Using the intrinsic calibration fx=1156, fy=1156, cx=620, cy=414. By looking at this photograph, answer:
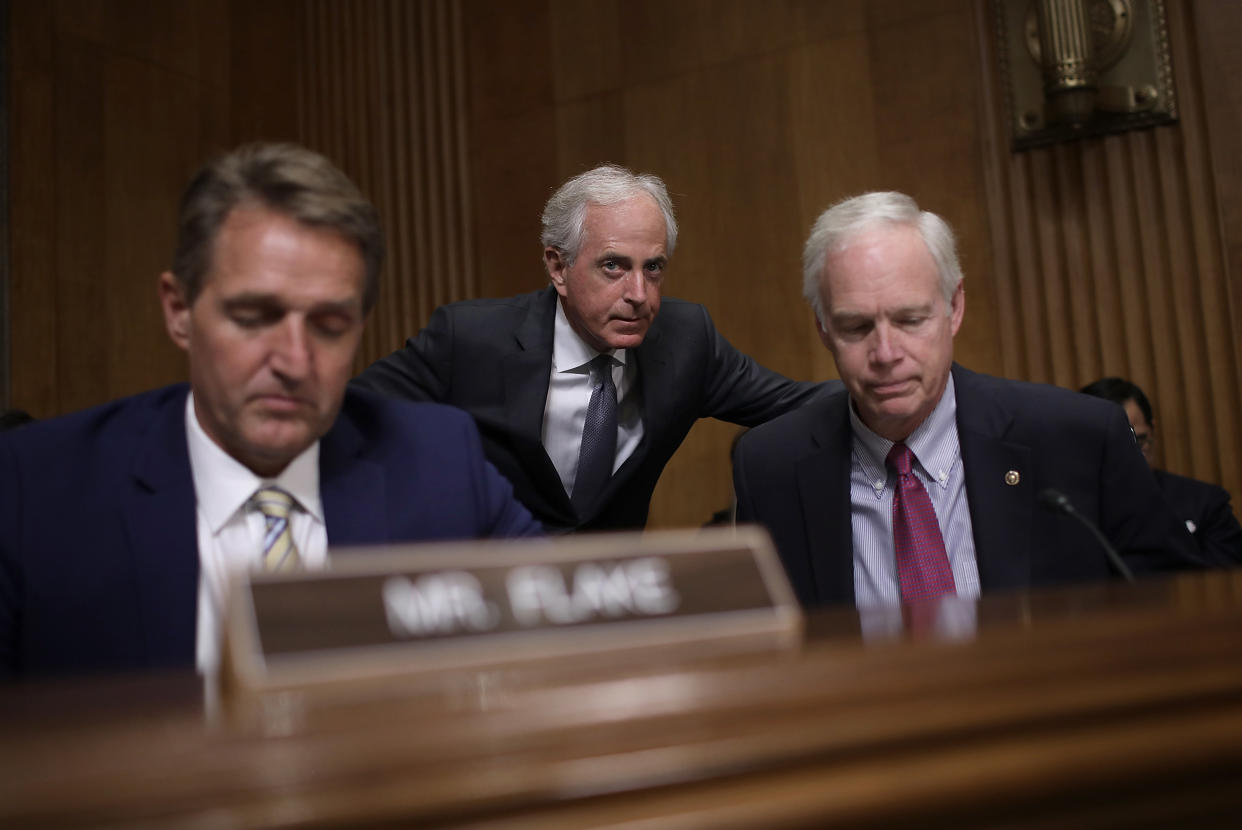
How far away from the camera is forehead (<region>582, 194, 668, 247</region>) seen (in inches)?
120

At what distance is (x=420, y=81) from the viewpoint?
557cm

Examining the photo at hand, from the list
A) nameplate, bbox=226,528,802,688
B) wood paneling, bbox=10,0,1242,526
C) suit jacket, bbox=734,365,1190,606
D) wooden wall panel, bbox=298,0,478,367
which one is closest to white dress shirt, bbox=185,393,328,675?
nameplate, bbox=226,528,802,688

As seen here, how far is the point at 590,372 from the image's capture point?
3016 mm

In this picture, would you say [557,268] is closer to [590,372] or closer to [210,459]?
[590,372]

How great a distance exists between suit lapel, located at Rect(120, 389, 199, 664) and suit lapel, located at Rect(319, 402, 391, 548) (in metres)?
0.18

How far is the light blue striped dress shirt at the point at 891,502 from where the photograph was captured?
2080mm

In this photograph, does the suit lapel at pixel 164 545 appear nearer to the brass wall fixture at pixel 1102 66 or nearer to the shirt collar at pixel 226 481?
the shirt collar at pixel 226 481

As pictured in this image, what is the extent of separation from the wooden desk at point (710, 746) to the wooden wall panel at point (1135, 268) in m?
3.66

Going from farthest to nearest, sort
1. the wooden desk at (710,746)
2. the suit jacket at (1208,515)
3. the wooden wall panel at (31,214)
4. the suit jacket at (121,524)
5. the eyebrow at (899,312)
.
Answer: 1. the wooden wall panel at (31,214)
2. the suit jacket at (1208,515)
3. the eyebrow at (899,312)
4. the suit jacket at (121,524)
5. the wooden desk at (710,746)

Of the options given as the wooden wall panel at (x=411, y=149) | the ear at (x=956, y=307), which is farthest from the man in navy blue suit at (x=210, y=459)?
the wooden wall panel at (x=411, y=149)

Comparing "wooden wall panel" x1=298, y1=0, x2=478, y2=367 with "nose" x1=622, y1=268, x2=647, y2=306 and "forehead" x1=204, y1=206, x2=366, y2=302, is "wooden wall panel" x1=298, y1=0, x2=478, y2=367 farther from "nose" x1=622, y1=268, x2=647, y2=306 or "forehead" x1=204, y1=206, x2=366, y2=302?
"forehead" x1=204, y1=206, x2=366, y2=302

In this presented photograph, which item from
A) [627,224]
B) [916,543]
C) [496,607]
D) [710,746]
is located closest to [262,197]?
[496,607]

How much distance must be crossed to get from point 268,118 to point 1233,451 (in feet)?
14.8

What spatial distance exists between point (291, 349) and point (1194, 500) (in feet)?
10.6
